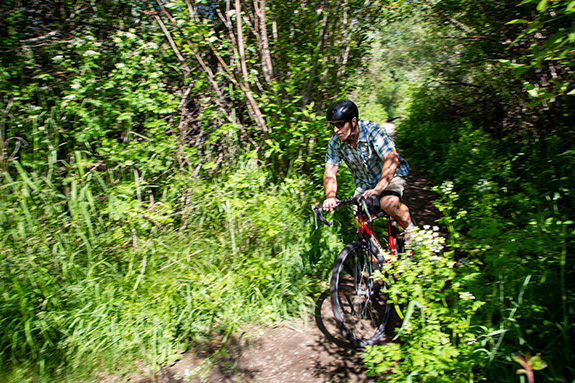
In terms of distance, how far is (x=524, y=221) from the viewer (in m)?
4.03

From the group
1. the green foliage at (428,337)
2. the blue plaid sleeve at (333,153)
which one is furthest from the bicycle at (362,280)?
the green foliage at (428,337)

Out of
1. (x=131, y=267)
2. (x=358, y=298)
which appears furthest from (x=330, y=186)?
(x=131, y=267)

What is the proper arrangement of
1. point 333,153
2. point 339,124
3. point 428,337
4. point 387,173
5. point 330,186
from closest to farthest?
point 428,337
point 387,173
point 339,124
point 330,186
point 333,153

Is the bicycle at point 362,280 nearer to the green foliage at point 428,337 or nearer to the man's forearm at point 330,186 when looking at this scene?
the man's forearm at point 330,186

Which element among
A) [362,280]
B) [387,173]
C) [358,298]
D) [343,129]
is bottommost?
[358,298]

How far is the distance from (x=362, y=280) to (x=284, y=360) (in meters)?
1.05

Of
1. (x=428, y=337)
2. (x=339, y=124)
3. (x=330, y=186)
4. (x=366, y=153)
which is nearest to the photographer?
(x=428, y=337)

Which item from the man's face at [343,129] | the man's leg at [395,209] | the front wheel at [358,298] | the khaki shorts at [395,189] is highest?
the man's face at [343,129]

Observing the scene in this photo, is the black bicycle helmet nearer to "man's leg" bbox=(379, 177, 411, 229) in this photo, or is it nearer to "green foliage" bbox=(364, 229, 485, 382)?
"man's leg" bbox=(379, 177, 411, 229)

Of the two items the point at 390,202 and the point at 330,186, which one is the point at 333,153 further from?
the point at 390,202

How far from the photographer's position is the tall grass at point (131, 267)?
3289 mm

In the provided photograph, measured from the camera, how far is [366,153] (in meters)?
3.67

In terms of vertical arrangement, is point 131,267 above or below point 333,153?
below

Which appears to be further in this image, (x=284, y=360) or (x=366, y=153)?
(x=366, y=153)
